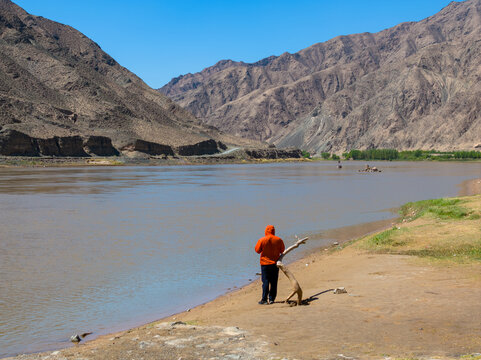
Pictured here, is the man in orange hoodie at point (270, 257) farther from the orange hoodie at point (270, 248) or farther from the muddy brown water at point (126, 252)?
the muddy brown water at point (126, 252)

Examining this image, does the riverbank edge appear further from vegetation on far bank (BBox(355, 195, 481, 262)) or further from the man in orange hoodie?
the man in orange hoodie

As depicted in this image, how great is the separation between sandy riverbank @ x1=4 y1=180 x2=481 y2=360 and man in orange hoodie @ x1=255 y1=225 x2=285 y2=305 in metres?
0.42

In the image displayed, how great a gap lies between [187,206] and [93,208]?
692cm

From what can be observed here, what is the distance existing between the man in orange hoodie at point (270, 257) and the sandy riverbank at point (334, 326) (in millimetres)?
418

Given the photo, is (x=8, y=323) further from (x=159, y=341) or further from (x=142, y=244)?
→ (x=142, y=244)

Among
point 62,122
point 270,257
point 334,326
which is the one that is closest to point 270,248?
point 270,257

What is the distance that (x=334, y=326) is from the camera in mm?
9703

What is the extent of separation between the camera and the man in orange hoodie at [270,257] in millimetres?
12250

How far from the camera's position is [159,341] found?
9117mm

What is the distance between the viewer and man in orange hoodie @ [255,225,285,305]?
40.2 ft

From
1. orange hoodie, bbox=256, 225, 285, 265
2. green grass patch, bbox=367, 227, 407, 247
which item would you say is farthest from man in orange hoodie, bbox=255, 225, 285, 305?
green grass patch, bbox=367, 227, 407, 247

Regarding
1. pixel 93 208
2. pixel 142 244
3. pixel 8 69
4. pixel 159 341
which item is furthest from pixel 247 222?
pixel 8 69

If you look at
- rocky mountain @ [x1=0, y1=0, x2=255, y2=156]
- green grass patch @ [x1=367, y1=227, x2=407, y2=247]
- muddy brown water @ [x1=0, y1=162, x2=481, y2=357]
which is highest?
rocky mountain @ [x1=0, y1=0, x2=255, y2=156]

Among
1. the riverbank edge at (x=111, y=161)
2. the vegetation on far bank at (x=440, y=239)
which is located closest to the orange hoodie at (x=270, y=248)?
the vegetation on far bank at (x=440, y=239)
